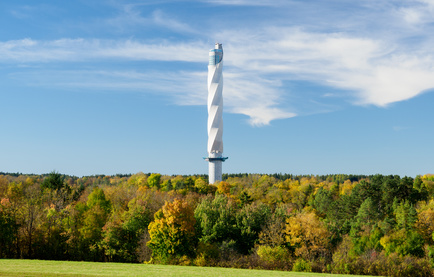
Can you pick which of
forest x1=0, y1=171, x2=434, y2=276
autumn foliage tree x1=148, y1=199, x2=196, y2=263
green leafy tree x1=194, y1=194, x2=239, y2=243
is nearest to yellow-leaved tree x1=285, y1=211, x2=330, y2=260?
forest x1=0, y1=171, x2=434, y2=276

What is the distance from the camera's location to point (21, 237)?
156 ft

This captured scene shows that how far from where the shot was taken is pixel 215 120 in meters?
115

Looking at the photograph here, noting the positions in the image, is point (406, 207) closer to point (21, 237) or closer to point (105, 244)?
point (105, 244)

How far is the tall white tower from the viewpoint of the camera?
114m

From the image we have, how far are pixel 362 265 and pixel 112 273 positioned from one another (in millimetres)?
21448

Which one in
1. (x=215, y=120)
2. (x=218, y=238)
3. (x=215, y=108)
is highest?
(x=215, y=108)

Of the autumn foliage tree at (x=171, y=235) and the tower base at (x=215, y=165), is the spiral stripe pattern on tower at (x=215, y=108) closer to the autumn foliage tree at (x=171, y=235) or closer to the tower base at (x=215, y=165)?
the tower base at (x=215, y=165)

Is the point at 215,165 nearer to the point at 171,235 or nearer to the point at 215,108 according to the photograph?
the point at 215,108

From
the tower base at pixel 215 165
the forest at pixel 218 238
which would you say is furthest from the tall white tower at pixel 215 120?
the forest at pixel 218 238

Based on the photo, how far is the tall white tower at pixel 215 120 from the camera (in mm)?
114500

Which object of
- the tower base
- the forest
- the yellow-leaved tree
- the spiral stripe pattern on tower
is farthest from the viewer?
the tower base

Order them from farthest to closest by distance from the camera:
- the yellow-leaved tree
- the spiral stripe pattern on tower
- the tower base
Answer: the tower base, the spiral stripe pattern on tower, the yellow-leaved tree

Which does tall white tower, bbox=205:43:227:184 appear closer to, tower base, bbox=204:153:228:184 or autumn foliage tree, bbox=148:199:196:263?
tower base, bbox=204:153:228:184

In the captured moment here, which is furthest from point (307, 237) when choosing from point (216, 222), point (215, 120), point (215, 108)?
point (215, 108)
